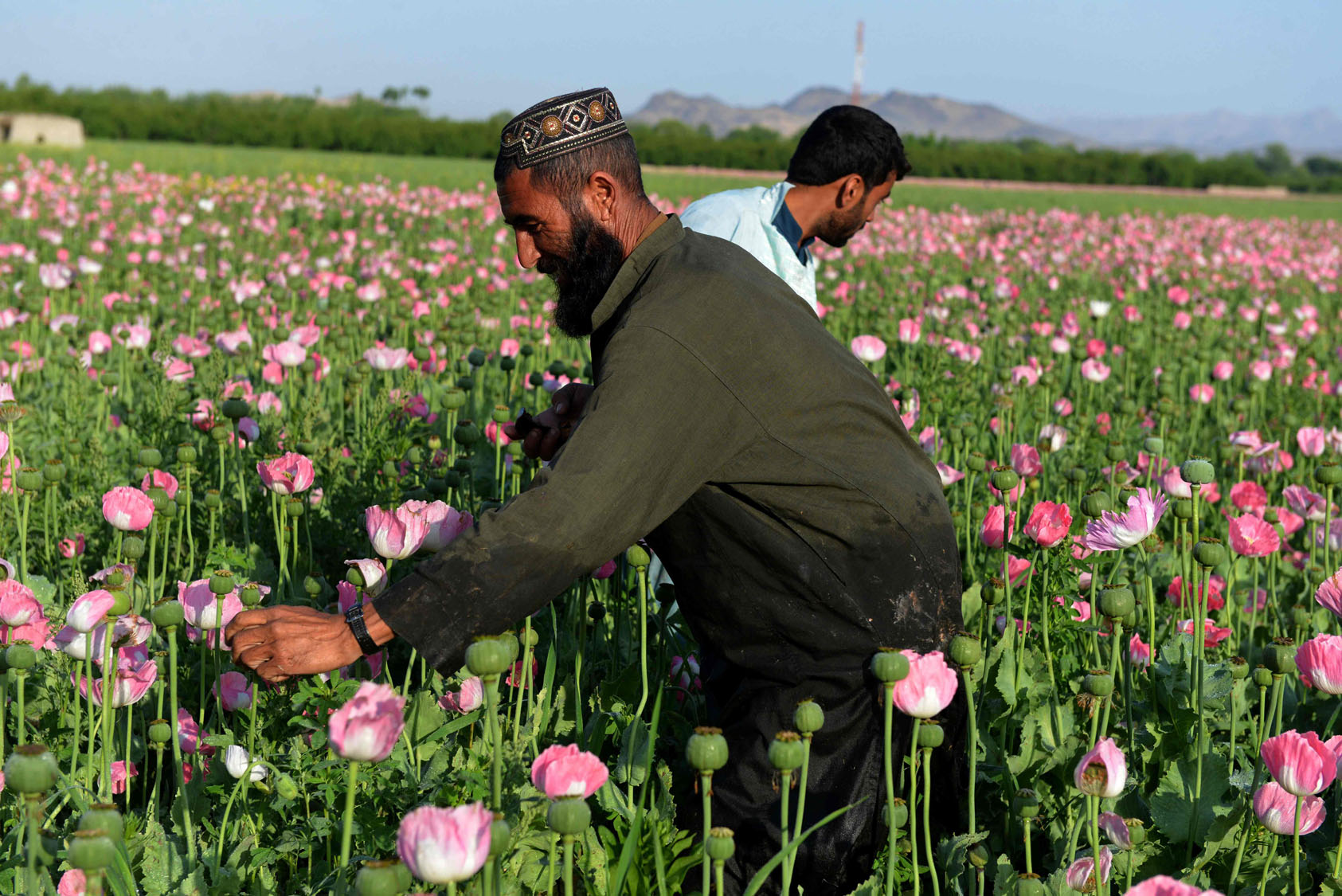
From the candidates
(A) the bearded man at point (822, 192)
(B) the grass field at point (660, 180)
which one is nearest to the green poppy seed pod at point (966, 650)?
(A) the bearded man at point (822, 192)

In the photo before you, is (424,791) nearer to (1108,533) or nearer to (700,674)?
(700,674)

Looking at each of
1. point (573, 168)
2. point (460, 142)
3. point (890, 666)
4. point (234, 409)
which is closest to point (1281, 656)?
point (890, 666)

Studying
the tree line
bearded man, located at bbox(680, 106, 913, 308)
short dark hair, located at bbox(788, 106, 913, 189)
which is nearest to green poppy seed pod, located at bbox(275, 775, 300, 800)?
bearded man, located at bbox(680, 106, 913, 308)

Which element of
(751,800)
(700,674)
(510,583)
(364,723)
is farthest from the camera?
(700,674)

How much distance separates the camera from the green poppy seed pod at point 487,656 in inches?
56.2

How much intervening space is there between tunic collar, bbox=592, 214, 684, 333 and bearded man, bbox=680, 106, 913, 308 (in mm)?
1571

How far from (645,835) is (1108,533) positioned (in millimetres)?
915

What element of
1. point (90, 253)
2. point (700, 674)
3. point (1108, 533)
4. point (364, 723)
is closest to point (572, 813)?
point (364, 723)

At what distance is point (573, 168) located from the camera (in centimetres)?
205

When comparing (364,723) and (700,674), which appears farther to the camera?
(700,674)

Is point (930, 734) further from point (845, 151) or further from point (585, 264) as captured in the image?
point (845, 151)

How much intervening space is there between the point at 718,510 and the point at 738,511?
0.03 metres

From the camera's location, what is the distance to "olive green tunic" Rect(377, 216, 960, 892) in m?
1.72

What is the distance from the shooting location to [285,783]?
1.82 meters
